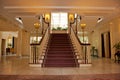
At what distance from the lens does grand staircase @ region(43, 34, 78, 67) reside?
755 cm

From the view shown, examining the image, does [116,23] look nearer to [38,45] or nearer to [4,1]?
[38,45]

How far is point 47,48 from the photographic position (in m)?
9.13

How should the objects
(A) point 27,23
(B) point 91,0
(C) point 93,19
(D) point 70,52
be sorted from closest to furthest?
(B) point 91,0 < (D) point 70,52 < (C) point 93,19 < (A) point 27,23

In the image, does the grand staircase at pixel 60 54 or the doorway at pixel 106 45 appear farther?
the doorway at pixel 106 45

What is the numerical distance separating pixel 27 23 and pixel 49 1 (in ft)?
19.4

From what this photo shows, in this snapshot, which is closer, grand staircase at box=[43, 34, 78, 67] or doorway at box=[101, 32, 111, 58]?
grand staircase at box=[43, 34, 78, 67]

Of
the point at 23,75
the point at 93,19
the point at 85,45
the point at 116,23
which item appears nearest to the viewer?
the point at 23,75

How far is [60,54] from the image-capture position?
27.9 ft

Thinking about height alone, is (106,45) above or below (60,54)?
above

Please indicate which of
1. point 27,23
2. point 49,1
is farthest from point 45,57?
point 27,23

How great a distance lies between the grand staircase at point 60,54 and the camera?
755cm

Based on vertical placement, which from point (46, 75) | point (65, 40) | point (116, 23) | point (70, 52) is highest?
point (116, 23)

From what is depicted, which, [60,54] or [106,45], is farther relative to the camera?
[106,45]

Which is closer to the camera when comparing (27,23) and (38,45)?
(38,45)
